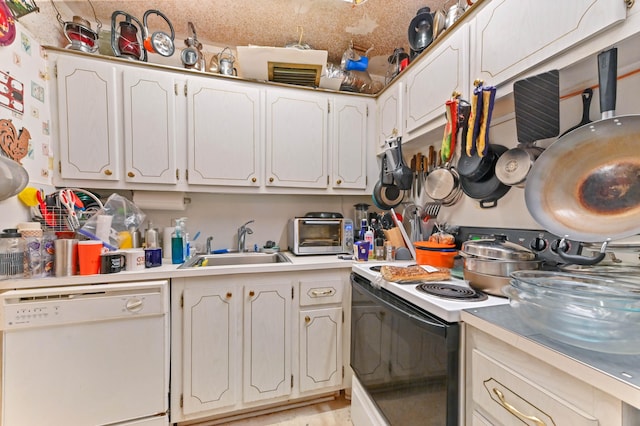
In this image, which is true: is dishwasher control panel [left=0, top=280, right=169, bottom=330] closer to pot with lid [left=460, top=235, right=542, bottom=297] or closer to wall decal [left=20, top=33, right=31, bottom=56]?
wall decal [left=20, top=33, right=31, bottom=56]

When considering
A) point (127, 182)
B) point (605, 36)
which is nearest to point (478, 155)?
point (605, 36)

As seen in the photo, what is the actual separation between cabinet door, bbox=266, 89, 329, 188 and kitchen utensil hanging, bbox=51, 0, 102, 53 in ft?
3.58

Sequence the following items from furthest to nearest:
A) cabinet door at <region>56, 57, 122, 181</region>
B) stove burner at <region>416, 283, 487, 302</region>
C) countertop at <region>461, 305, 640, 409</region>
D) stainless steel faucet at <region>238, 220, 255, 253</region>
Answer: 1. stainless steel faucet at <region>238, 220, 255, 253</region>
2. cabinet door at <region>56, 57, 122, 181</region>
3. stove burner at <region>416, 283, 487, 302</region>
4. countertop at <region>461, 305, 640, 409</region>

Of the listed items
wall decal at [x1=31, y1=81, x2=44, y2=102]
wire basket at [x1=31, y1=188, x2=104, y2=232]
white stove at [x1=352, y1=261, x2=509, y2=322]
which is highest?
wall decal at [x1=31, y1=81, x2=44, y2=102]

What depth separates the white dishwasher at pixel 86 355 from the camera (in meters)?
1.12

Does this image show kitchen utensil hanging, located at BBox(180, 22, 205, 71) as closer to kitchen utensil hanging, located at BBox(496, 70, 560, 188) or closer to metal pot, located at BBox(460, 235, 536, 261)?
kitchen utensil hanging, located at BBox(496, 70, 560, 188)

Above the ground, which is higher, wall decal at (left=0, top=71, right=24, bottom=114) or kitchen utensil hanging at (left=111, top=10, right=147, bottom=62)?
kitchen utensil hanging at (left=111, top=10, right=147, bottom=62)

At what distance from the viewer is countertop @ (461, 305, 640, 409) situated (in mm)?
446

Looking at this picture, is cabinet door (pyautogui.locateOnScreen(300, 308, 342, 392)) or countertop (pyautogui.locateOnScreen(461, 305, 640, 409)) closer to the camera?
countertop (pyautogui.locateOnScreen(461, 305, 640, 409))

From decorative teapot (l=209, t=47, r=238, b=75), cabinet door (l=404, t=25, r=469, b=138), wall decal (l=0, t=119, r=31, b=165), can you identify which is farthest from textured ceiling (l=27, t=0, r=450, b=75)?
wall decal (l=0, t=119, r=31, b=165)

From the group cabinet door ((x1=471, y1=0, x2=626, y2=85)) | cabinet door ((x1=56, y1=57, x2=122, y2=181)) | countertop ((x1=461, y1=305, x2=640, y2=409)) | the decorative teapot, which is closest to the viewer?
countertop ((x1=461, y1=305, x2=640, y2=409))

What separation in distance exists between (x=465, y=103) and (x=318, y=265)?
1.15 m

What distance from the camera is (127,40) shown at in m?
1.61

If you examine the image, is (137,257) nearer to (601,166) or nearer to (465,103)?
(465,103)
